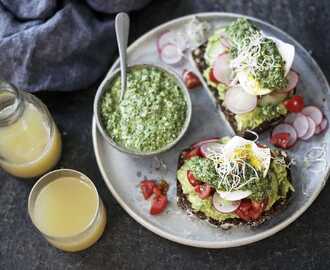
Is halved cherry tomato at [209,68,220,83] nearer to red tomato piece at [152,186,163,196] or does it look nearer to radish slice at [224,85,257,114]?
radish slice at [224,85,257,114]

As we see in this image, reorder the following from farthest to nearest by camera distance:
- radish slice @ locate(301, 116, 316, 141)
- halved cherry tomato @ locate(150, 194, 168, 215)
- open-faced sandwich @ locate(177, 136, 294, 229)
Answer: radish slice @ locate(301, 116, 316, 141) < halved cherry tomato @ locate(150, 194, 168, 215) < open-faced sandwich @ locate(177, 136, 294, 229)

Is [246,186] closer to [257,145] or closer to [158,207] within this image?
[257,145]

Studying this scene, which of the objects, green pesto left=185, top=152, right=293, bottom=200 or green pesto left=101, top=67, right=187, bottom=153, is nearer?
green pesto left=185, top=152, right=293, bottom=200

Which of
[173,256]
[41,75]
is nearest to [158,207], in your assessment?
[173,256]

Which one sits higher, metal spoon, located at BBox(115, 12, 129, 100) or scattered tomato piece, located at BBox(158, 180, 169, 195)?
metal spoon, located at BBox(115, 12, 129, 100)

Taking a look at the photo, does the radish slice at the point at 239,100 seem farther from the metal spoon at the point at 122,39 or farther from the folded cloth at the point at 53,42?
the folded cloth at the point at 53,42

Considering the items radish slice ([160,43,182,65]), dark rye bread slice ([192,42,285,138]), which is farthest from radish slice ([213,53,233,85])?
radish slice ([160,43,182,65])
